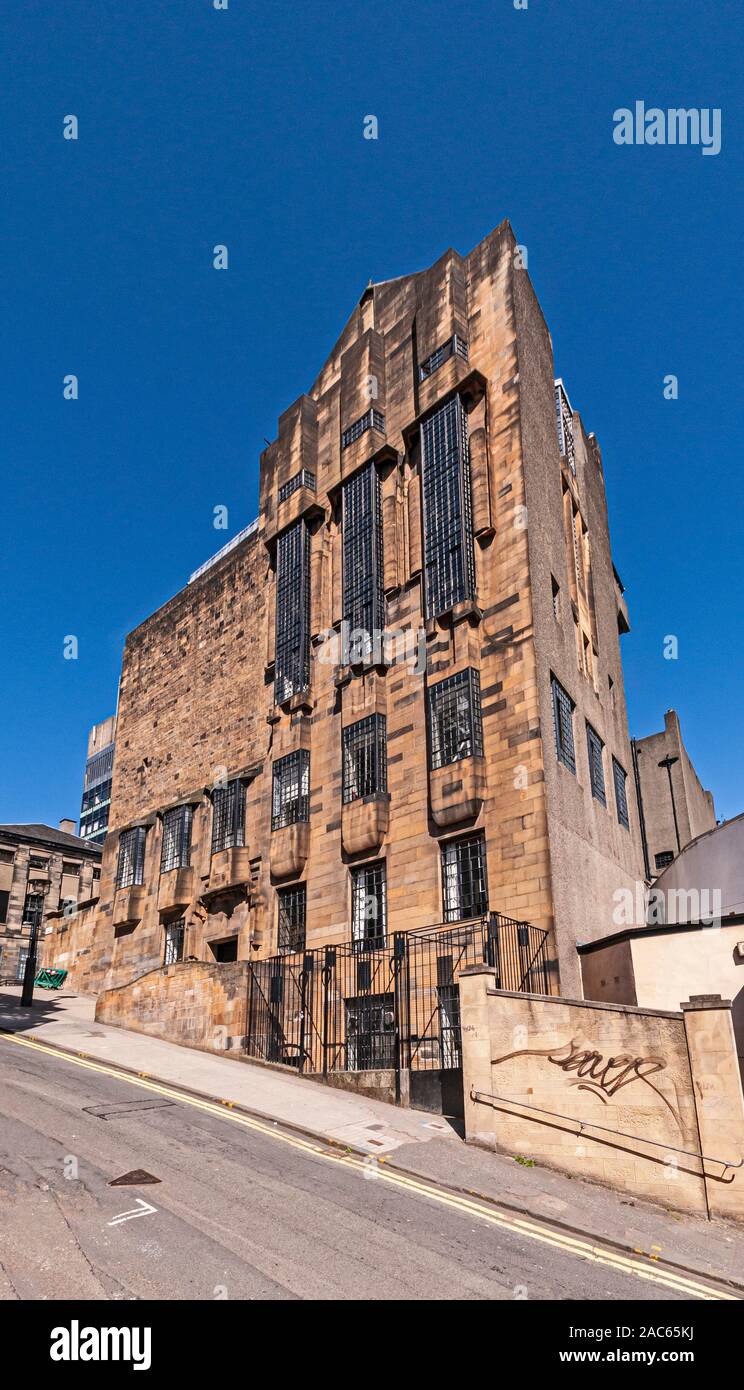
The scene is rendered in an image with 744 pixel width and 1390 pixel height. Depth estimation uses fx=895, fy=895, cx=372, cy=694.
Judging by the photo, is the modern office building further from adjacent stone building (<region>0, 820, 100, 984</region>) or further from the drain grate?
the drain grate

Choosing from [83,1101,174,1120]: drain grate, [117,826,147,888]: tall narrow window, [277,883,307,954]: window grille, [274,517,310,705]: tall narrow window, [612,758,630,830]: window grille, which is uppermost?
[274,517,310,705]: tall narrow window

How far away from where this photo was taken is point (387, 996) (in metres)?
21.9

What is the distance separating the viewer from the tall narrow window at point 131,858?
3519cm

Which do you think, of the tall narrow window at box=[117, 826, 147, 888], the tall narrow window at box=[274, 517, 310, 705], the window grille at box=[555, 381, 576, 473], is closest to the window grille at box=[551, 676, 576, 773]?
the tall narrow window at box=[274, 517, 310, 705]

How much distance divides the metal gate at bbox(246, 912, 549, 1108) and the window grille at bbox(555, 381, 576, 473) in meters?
16.7

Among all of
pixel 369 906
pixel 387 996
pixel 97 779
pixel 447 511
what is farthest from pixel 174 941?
pixel 97 779

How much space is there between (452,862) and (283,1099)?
720 centimetres

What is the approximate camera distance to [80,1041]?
2267 centimetres

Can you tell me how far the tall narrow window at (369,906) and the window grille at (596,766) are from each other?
6.65 m

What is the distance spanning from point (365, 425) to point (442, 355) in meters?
3.34

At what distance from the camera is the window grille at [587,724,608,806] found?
26.1 metres

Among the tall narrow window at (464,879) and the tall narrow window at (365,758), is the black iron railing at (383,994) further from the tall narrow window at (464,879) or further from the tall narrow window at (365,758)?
the tall narrow window at (365,758)
